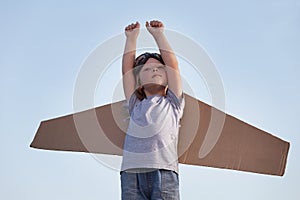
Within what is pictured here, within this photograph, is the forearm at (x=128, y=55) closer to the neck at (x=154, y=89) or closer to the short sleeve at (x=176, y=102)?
the neck at (x=154, y=89)

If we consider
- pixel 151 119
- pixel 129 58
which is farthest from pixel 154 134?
pixel 129 58

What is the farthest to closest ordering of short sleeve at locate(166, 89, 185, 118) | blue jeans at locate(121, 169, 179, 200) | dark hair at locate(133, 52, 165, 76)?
dark hair at locate(133, 52, 165, 76)
short sleeve at locate(166, 89, 185, 118)
blue jeans at locate(121, 169, 179, 200)

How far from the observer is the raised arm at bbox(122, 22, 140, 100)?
85.5 inches

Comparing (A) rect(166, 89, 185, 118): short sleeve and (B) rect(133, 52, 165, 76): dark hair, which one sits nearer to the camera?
(A) rect(166, 89, 185, 118): short sleeve

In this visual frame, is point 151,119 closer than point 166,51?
Yes

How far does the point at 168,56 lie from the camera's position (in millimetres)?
2135

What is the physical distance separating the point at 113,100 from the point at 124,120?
10cm

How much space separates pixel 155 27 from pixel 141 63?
0.16 metres

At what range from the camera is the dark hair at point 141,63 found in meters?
2.17

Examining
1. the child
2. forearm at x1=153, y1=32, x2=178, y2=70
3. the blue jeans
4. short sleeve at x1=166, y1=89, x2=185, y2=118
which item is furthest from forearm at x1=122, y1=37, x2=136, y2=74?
the blue jeans

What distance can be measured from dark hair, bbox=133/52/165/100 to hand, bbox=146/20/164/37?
9 cm

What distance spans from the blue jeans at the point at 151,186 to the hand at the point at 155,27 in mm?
591

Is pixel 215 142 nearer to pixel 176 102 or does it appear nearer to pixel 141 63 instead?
pixel 176 102

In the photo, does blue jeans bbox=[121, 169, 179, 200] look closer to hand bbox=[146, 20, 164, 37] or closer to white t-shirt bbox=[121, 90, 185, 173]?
white t-shirt bbox=[121, 90, 185, 173]
